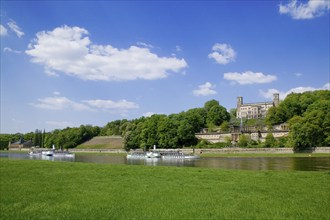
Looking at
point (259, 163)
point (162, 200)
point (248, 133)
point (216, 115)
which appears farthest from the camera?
point (216, 115)

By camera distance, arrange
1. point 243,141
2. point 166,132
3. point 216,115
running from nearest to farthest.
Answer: point 243,141, point 166,132, point 216,115

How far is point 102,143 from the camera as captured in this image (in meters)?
171

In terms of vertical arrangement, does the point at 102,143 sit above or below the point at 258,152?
above

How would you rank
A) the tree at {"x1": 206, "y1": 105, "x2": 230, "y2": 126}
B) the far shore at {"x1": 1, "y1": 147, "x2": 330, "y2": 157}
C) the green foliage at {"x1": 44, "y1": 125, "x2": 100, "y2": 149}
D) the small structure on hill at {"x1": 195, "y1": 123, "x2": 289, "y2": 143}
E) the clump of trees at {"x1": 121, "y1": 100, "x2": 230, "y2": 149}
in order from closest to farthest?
the far shore at {"x1": 1, "y1": 147, "x2": 330, "y2": 157}, the small structure on hill at {"x1": 195, "y1": 123, "x2": 289, "y2": 143}, the clump of trees at {"x1": 121, "y1": 100, "x2": 230, "y2": 149}, the tree at {"x1": 206, "y1": 105, "x2": 230, "y2": 126}, the green foliage at {"x1": 44, "y1": 125, "x2": 100, "y2": 149}

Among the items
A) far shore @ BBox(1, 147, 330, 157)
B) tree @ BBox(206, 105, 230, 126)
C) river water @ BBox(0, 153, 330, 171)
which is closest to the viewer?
river water @ BBox(0, 153, 330, 171)

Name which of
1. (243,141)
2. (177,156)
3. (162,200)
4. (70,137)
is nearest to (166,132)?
(243,141)

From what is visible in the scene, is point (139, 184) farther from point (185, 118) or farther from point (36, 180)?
point (185, 118)

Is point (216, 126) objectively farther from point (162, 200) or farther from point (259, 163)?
point (162, 200)

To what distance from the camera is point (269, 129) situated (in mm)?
121562

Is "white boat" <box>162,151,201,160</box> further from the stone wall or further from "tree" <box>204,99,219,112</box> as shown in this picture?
"tree" <box>204,99,219,112</box>

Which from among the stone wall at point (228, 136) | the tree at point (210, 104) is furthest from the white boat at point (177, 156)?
the tree at point (210, 104)

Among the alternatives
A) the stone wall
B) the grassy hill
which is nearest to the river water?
the stone wall

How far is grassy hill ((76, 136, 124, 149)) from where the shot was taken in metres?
162

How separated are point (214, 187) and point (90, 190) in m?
7.22
